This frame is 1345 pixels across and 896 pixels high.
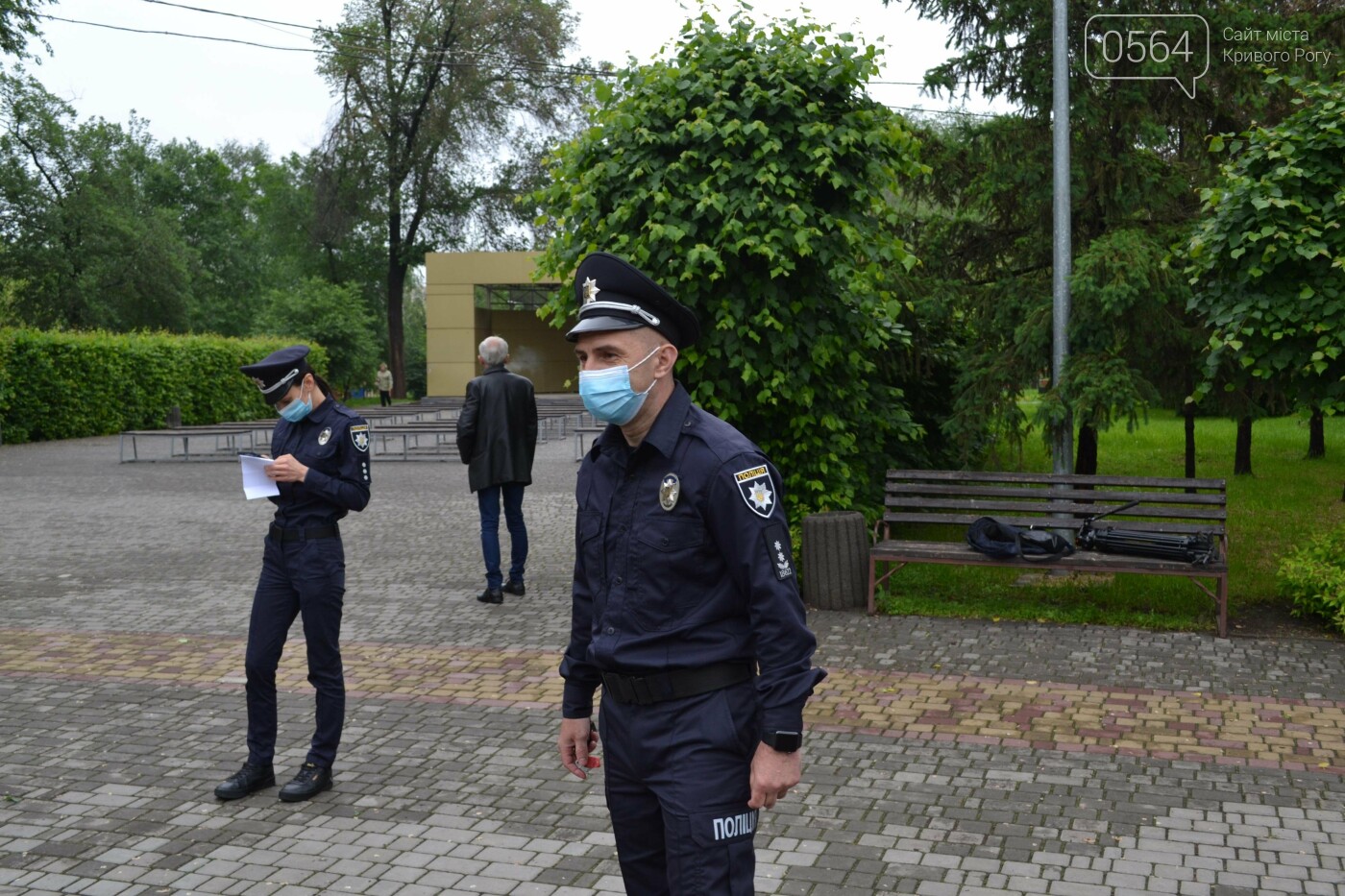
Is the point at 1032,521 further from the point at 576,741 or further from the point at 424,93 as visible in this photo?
the point at 424,93

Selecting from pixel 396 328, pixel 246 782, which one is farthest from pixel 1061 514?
pixel 396 328

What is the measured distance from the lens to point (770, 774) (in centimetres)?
295

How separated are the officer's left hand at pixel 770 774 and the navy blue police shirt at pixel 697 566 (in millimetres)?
64

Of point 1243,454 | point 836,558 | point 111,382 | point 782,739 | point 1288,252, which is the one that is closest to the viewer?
point 782,739

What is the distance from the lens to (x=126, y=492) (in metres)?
19.4

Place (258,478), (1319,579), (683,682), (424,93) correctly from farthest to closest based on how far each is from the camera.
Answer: (424,93) < (1319,579) < (258,478) < (683,682)

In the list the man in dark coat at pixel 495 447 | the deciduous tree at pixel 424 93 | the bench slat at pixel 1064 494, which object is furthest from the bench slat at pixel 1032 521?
the deciduous tree at pixel 424 93

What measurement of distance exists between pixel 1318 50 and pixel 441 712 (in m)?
10.4

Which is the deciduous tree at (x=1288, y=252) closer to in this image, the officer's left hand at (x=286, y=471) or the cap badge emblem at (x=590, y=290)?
the officer's left hand at (x=286, y=471)

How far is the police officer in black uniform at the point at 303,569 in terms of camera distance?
5.74m

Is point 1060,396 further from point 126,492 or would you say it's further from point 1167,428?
point 1167,428

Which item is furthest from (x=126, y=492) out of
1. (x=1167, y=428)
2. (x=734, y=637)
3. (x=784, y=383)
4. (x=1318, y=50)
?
(x=1167, y=428)

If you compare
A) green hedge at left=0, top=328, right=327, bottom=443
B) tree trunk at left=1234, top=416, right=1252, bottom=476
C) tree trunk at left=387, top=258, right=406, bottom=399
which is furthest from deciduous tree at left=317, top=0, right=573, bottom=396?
tree trunk at left=1234, top=416, right=1252, bottom=476

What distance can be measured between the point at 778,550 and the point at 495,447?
728 cm
